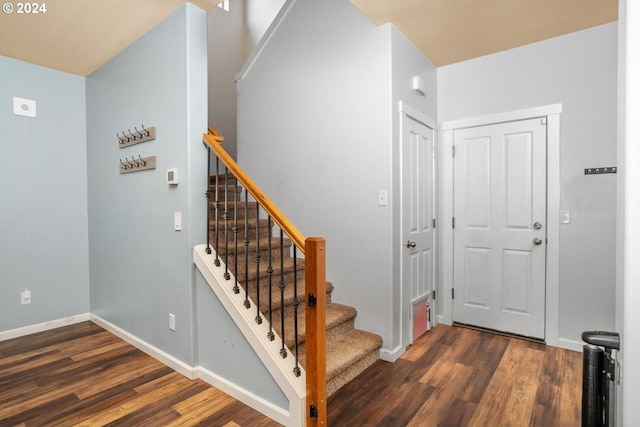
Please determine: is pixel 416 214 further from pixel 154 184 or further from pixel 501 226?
pixel 154 184

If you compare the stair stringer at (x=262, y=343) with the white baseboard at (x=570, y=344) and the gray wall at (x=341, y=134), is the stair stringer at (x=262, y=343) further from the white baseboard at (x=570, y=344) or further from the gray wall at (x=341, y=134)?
the white baseboard at (x=570, y=344)

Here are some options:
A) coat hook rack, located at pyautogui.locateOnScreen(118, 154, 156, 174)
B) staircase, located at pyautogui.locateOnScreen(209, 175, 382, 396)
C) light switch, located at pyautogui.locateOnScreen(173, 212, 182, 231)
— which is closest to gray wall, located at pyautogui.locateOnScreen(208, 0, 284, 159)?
coat hook rack, located at pyautogui.locateOnScreen(118, 154, 156, 174)

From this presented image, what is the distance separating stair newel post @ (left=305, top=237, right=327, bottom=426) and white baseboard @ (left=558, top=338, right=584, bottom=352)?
7.79 feet

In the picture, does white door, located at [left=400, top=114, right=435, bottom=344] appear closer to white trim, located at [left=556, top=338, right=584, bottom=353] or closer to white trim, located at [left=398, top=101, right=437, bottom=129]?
white trim, located at [left=398, top=101, right=437, bottom=129]

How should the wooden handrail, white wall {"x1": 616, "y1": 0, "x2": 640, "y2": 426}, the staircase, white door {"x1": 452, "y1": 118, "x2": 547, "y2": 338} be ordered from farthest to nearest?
white door {"x1": 452, "y1": 118, "x2": 547, "y2": 338}
the staircase
the wooden handrail
white wall {"x1": 616, "y1": 0, "x2": 640, "y2": 426}

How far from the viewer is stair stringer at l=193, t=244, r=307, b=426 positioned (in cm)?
177

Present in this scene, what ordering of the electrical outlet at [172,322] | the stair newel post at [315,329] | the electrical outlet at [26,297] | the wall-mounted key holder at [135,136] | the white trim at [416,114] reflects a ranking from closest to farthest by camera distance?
the stair newel post at [315,329], the electrical outlet at [172,322], the wall-mounted key holder at [135,136], the white trim at [416,114], the electrical outlet at [26,297]

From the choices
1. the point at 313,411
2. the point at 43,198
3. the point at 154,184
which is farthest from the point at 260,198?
the point at 43,198

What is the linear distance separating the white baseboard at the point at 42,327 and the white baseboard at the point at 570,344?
15.2 ft

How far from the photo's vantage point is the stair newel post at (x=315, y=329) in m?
1.71

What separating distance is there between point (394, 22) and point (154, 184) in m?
2.29

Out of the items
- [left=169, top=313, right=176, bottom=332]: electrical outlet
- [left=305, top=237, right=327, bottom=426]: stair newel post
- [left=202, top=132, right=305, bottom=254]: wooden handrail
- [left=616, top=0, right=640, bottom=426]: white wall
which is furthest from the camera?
[left=169, top=313, right=176, bottom=332]: electrical outlet

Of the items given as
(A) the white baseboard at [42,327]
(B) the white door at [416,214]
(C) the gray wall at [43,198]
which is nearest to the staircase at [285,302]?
(B) the white door at [416,214]

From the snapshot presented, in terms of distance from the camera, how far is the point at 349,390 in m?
2.20
